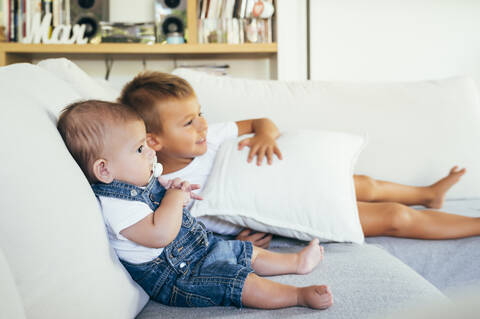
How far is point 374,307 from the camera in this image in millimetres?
784

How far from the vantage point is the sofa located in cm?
59

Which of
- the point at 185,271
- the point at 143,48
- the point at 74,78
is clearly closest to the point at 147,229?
the point at 185,271

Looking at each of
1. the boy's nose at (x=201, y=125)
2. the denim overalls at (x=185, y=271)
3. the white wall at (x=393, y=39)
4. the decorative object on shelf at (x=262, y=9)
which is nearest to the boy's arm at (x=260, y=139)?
the boy's nose at (x=201, y=125)

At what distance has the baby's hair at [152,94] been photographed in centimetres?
120

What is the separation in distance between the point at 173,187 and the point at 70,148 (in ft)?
0.80

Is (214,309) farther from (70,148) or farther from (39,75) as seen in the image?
(39,75)

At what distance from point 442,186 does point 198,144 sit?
81cm

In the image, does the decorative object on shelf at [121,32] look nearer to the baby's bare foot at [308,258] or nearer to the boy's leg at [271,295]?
the baby's bare foot at [308,258]

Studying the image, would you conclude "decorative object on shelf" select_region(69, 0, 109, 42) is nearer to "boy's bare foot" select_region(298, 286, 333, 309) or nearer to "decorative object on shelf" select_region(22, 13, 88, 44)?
"decorative object on shelf" select_region(22, 13, 88, 44)

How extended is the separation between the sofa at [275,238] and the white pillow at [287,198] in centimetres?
7

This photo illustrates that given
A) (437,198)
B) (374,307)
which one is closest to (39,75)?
(374,307)

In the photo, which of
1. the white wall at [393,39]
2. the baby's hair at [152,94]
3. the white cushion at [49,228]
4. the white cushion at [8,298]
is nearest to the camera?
the white cushion at [8,298]

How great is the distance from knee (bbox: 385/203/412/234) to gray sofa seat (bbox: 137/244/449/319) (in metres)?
0.21

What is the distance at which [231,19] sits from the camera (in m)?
2.77
